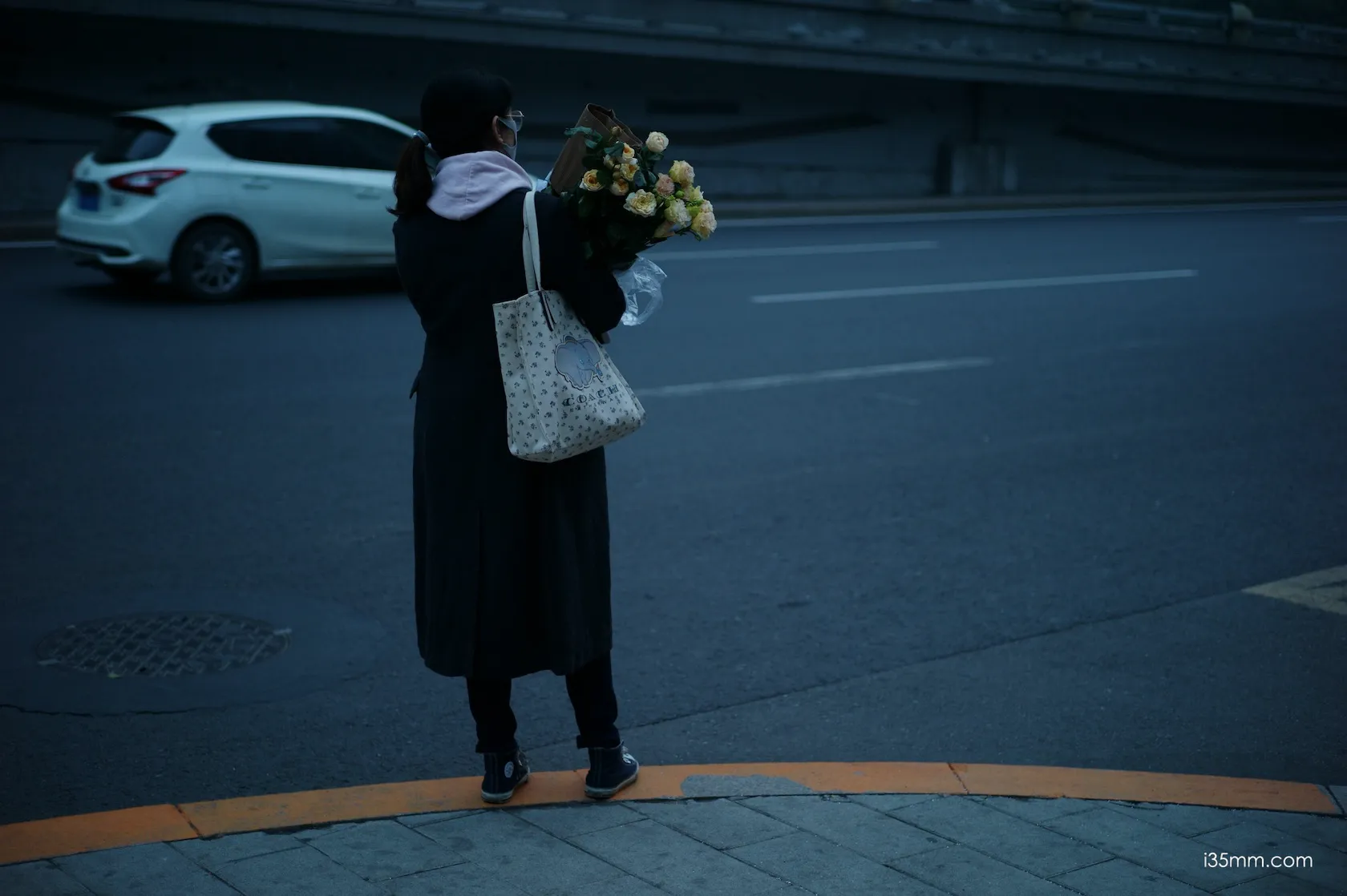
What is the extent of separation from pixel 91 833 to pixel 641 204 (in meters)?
2.09

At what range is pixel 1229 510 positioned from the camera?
7223mm

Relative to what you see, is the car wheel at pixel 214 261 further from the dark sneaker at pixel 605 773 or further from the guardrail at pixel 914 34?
the dark sneaker at pixel 605 773

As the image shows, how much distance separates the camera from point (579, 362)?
3.65 metres

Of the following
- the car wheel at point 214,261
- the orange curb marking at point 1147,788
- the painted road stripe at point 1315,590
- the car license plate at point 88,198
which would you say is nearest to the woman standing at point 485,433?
the orange curb marking at point 1147,788

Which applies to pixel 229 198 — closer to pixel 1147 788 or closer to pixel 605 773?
pixel 605 773

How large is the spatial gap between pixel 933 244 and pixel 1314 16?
3023 centimetres

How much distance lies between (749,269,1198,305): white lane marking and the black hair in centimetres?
963

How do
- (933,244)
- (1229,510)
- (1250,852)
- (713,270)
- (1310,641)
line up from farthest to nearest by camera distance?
(933,244), (713,270), (1229,510), (1310,641), (1250,852)

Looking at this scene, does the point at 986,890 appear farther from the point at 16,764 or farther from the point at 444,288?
the point at 16,764

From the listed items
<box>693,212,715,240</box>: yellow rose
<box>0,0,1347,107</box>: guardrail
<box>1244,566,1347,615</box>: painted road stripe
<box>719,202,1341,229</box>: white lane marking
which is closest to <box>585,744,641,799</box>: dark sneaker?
<box>693,212,715,240</box>: yellow rose

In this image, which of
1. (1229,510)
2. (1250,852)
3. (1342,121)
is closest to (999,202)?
(1342,121)

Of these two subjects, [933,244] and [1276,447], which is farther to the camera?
[933,244]

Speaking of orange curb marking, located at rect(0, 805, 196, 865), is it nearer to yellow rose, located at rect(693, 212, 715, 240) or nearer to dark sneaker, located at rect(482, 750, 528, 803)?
dark sneaker, located at rect(482, 750, 528, 803)

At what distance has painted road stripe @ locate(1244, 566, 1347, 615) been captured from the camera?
5.87m
